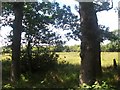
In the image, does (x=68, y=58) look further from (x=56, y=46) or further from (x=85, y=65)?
(x=85, y=65)

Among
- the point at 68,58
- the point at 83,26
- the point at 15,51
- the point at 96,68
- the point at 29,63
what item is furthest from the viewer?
the point at 68,58

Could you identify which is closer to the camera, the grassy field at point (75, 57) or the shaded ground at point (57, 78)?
the shaded ground at point (57, 78)

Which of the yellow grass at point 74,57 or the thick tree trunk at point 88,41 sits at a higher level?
the thick tree trunk at point 88,41

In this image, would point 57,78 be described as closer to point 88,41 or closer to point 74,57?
point 88,41

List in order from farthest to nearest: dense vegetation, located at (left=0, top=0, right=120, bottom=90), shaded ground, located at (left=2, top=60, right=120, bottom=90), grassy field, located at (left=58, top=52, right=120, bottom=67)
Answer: grassy field, located at (left=58, top=52, right=120, bottom=67), dense vegetation, located at (left=0, top=0, right=120, bottom=90), shaded ground, located at (left=2, top=60, right=120, bottom=90)

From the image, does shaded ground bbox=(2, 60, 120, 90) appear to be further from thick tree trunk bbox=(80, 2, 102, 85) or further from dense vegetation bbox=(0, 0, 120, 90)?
thick tree trunk bbox=(80, 2, 102, 85)

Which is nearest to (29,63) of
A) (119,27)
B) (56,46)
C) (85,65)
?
(56,46)

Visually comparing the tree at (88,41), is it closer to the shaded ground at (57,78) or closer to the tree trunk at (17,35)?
the shaded ground at (57,78)

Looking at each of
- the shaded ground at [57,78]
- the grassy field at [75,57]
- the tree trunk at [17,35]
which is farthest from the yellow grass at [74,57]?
the tree trunk at [17,35]

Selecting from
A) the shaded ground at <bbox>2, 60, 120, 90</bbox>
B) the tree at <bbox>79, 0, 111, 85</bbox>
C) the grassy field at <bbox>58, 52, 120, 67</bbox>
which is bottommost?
the shaded ground at <bbox>2, 60, 120, 90</bbox>

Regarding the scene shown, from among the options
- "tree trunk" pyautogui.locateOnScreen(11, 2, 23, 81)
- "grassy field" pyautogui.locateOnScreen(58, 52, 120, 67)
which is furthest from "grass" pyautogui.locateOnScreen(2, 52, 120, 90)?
"tree trunk" pyautogui.locateOnScreen(11, 2, 23, 81)

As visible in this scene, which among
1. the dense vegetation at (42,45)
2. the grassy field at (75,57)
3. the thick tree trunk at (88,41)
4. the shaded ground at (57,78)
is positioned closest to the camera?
the thick tree trunk at (88,41)

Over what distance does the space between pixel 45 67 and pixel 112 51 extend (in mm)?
6078

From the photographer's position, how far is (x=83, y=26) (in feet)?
41.8
